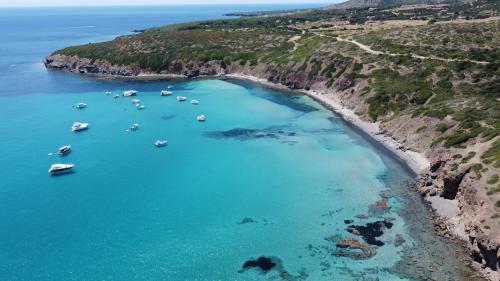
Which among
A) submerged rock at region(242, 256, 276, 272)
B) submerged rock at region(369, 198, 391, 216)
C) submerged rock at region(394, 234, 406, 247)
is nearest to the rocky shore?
submerged rock at region(394, 234, 406, 247)

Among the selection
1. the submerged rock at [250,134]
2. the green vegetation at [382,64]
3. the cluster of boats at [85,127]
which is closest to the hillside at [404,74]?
the green vegetation at [382,64]

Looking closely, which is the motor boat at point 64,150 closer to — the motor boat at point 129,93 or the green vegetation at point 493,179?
the motor boat at point 129,93

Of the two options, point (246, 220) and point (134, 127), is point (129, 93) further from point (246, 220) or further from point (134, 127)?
point (246, 220)

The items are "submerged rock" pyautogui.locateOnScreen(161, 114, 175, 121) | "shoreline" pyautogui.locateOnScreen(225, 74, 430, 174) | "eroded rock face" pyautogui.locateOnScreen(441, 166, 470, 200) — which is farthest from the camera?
"submerged rock" pyautogui.locateOnScreen(161, 114, 175, 121)

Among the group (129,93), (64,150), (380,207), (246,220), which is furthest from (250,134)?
(129,93)

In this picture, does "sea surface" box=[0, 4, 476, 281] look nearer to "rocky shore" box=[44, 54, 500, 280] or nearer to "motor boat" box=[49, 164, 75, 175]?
"motor boat" box=[49, 164, 75, 175]

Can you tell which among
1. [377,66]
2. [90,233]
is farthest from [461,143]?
[90,233]
